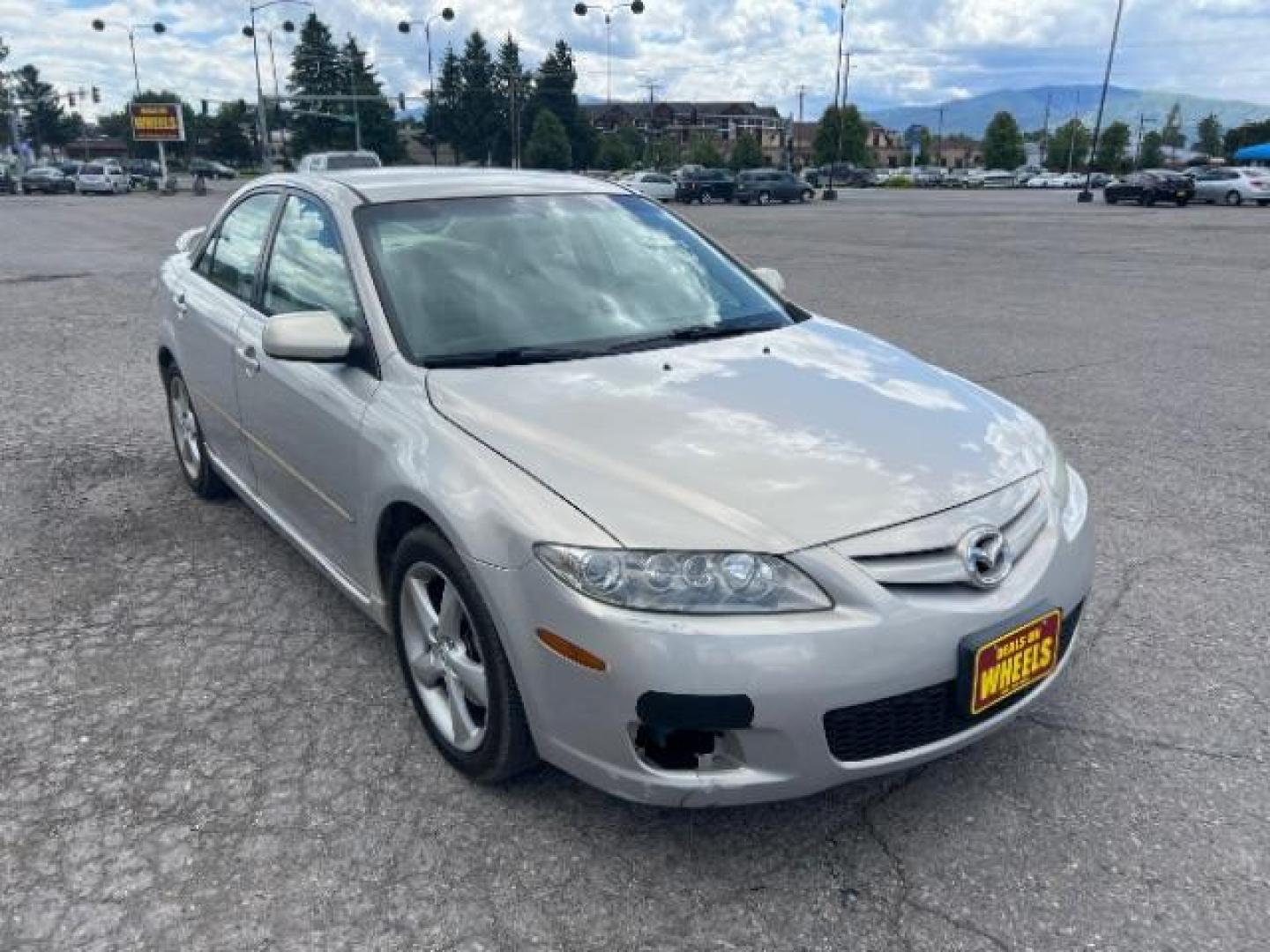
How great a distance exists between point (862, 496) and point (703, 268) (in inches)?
69.0

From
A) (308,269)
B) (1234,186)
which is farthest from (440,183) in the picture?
(1234,186)

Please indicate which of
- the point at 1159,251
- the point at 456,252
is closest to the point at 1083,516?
the point at 456,252

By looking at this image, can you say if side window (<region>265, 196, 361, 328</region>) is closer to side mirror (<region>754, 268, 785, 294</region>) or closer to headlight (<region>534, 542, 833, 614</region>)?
headlight (<region>534, 542, 833, 614</region>)

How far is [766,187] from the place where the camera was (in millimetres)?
43250

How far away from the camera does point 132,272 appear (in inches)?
586

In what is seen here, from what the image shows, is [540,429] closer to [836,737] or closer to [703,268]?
[836,737]

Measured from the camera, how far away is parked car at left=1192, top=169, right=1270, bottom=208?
3484cm

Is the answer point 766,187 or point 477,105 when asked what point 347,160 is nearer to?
point 766,187

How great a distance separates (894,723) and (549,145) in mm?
86790

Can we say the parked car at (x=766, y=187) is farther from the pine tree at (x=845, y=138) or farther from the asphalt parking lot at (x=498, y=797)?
the pine tree at (x=845, y=138)

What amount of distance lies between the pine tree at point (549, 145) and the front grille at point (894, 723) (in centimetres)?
8512

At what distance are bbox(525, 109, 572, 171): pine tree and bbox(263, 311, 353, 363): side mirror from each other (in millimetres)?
84004

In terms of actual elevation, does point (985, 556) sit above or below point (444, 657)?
above

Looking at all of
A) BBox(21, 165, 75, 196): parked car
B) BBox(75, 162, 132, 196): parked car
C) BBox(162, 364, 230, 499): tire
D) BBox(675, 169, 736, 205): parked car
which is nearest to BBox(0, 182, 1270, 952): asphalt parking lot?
BBox(162, 364, 230, 499): tire
